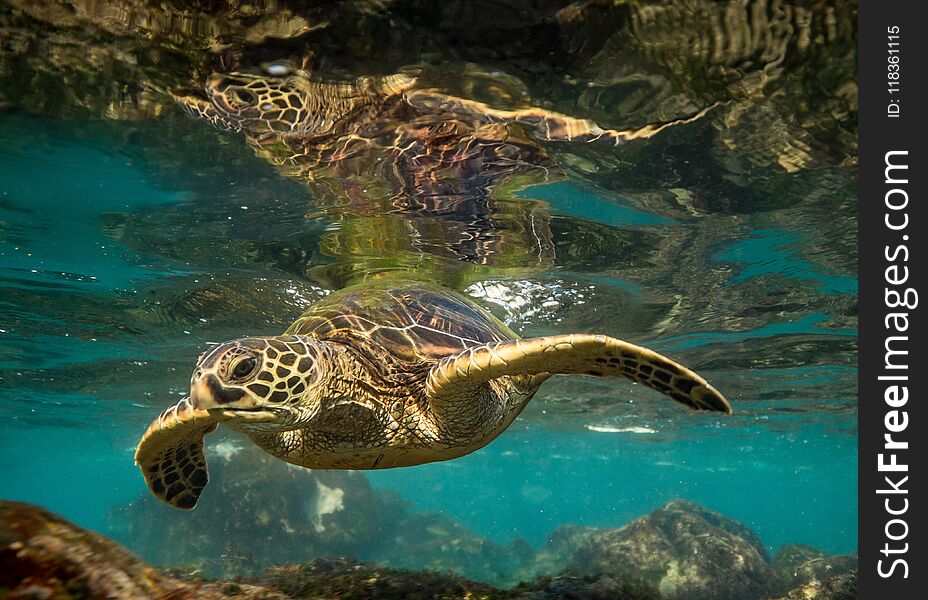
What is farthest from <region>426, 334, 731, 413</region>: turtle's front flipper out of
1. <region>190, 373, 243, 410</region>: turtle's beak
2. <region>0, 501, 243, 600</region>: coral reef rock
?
<region>0, 501, 243, 600</region>: coral reef rock

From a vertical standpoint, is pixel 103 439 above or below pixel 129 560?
below

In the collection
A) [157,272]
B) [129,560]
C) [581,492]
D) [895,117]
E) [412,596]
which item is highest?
[895,117]

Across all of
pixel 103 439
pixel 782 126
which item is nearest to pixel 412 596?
pixel 782 126

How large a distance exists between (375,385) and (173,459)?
9.83 ft

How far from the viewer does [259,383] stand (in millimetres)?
3854

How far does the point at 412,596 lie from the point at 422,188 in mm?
4891

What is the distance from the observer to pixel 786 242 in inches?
327

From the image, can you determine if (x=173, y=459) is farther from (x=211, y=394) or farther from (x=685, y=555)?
(x=685, y=555)

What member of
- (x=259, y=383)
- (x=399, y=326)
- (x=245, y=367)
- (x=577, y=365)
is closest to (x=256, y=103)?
(x=399, y=326)

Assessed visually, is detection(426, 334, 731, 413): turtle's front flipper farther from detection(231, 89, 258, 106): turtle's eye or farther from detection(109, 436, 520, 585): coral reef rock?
detection(109, 436, 520, 585): coral reef rock

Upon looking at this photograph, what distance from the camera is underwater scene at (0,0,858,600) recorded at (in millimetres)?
4188

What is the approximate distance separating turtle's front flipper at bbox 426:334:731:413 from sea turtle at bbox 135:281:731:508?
1cm

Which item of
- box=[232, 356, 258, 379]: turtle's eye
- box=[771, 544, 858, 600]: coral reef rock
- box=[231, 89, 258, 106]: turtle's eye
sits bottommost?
box=[771, 544, 858, 600]: coral reef rock

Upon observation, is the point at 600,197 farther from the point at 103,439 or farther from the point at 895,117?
the point at 103,439
